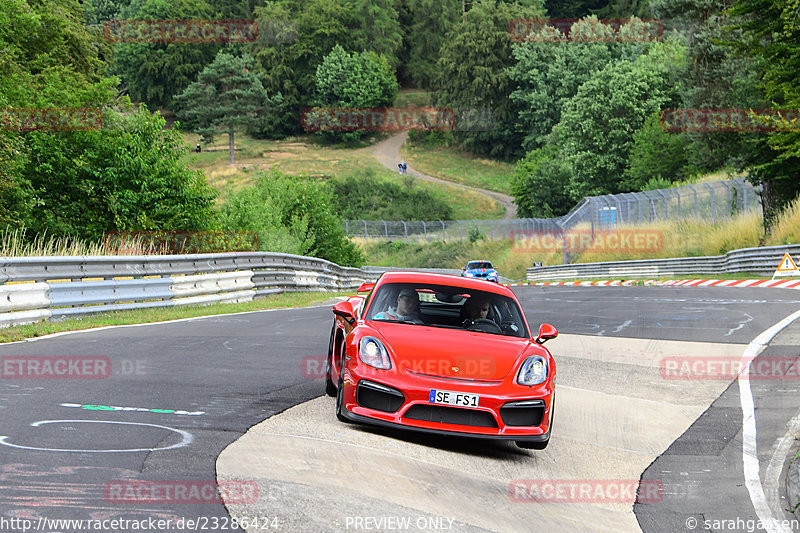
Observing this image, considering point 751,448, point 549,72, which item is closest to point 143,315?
point 751,448

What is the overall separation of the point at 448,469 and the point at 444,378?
930 millimetres

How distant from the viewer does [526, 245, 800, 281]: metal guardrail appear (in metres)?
31.5

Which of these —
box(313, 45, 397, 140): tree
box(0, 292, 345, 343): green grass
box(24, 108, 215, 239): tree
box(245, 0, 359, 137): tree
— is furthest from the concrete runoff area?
box(245, 0, 359, 137): tree

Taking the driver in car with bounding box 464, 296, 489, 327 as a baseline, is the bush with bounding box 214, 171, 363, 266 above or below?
below

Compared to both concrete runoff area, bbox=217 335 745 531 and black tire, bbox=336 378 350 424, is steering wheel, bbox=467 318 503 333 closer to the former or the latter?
concrete runoff area, bbox=217 335 745 531

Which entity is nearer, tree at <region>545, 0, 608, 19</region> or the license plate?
the license plate

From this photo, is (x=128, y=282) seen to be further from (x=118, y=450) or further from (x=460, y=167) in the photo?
(x=460, y=167)

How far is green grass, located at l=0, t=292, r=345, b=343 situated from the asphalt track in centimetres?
72

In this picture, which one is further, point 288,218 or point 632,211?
point 632,211

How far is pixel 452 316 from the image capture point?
30.3 feet

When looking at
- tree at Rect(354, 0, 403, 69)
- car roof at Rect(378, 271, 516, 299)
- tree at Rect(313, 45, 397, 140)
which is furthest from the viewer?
tree at Rect(354, 0, 403, 69)

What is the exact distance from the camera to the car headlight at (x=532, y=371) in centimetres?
739

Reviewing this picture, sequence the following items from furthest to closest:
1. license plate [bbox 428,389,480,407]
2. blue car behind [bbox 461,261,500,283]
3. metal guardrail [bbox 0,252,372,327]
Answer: blue car behind [bbox 461,261,500,283] → metal guardrail [bbox 0,252,372,327] → license plate [bbox 428,389,480,407]

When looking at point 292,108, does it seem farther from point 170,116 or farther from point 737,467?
point 737,467
